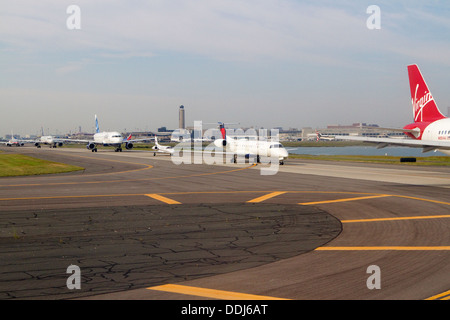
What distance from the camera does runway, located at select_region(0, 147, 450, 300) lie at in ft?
34.1

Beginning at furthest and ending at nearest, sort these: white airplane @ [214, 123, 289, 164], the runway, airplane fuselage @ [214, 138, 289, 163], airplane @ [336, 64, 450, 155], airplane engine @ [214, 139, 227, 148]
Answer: airplane engine @ [214, 139, 227, 148]
white airplane @ [214, 123, 289, 164]
airplane fuselage @ [214, 138, 289, 163]
airplane @ [336, 64, 450, 155]
the runway

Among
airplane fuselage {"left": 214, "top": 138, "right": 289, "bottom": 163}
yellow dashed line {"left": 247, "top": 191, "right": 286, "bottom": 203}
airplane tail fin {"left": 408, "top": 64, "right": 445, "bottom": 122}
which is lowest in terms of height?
yellow dashed line {"left": 247, "top": 191, "right": 286, "bottom": 203}

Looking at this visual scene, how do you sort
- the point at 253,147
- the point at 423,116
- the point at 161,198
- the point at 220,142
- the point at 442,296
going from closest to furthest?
the point at 442,296 < the point at 161,198 < the point at 423,116 < the point at 253,147 < the point at 220,142

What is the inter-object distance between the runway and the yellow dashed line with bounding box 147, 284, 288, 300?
3cm

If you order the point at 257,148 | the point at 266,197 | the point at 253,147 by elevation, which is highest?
the point at 253,147

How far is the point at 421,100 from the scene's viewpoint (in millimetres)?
46031

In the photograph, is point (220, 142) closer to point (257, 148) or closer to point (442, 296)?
point (257, 148)

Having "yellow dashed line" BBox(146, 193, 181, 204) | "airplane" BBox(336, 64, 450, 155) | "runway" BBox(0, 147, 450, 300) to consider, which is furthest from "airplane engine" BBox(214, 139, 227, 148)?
"yellow dashed line" BBox(146, 193, 181, 204)

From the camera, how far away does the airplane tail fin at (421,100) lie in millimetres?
44906

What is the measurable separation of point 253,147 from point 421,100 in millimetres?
22274

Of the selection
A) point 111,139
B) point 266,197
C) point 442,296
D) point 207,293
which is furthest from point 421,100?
point 111,139

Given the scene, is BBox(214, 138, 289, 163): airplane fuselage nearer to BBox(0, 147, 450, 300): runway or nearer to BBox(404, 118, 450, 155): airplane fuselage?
BBox(404, 118, 450, 155): airplane fuselage

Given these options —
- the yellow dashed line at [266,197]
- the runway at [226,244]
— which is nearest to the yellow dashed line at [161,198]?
the runway at [226,244]

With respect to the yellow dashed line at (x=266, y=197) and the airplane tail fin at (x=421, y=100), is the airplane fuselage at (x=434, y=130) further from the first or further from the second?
the yellow dashed line at (x=266, y=197)
